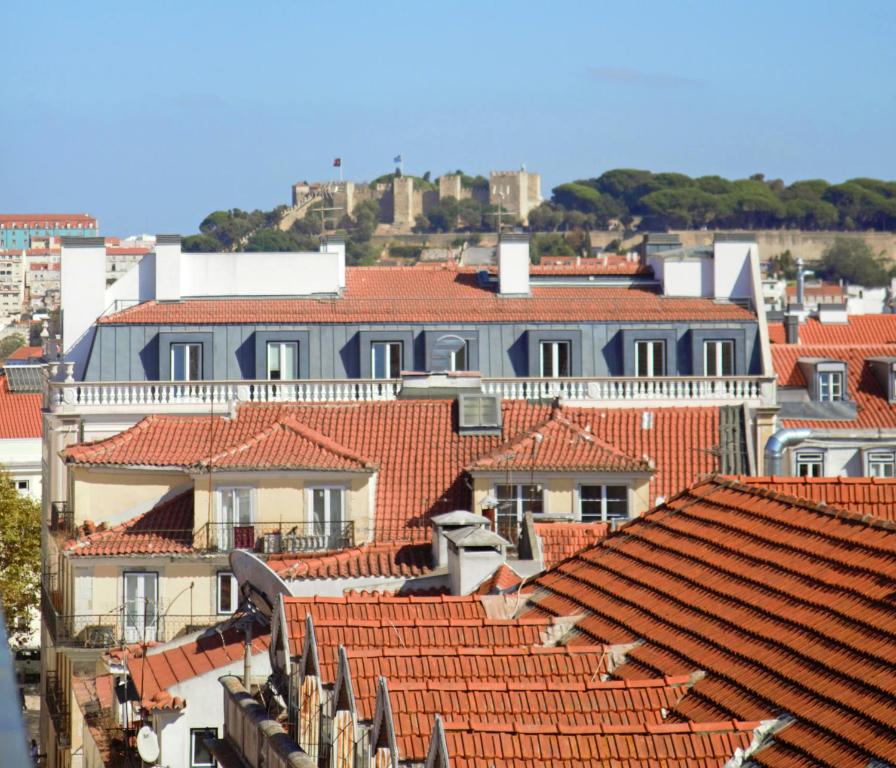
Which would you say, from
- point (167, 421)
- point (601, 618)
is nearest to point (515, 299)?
point (167, 421)

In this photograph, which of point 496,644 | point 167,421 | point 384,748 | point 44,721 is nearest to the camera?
point 384,748

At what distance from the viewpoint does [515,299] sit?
1645 inches

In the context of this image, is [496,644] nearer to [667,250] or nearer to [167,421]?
[167,421]

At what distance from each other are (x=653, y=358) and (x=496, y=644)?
960 inches

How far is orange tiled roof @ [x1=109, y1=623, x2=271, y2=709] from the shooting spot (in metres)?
18.5

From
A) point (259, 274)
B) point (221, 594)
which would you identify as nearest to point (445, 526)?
point (221, 594)

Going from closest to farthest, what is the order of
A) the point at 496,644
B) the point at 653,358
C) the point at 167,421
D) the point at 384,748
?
A: the point at 384,748
the point at 496,644
the point at 167,421
the point at 653,358

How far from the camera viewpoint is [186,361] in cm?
3806

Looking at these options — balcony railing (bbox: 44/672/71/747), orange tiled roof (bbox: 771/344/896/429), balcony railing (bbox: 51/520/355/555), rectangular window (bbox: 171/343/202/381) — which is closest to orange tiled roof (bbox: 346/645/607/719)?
balcony railing (bbox: 51/520/355/555)

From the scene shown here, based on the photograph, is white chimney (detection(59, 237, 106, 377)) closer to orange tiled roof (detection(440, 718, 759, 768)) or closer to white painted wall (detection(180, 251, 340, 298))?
white painted wall (detection(180, 251, 340, 298))

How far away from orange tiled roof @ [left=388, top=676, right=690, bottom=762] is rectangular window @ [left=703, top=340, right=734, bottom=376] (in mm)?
26069

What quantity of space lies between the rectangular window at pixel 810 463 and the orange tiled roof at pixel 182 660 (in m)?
22.8

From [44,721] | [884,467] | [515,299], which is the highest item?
[515,299]

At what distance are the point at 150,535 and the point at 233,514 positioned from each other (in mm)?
1253
